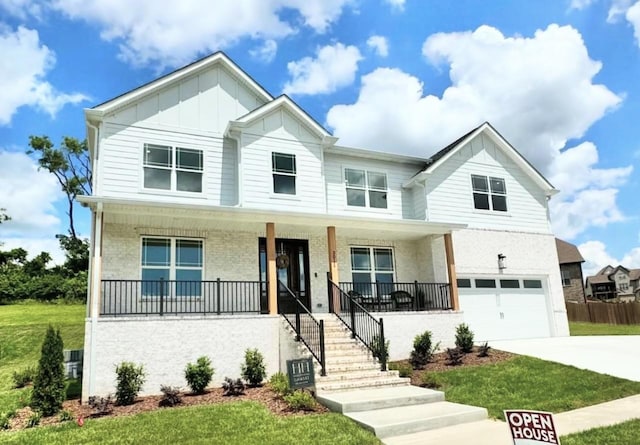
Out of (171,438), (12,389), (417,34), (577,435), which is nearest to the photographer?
(577,435)

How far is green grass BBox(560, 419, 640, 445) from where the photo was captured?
20.7 ft

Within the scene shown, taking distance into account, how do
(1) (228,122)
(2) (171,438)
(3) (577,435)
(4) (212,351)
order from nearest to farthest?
(3) (577,435) → (2) (171,438) → (4) (212,351) → (1) (228,122)

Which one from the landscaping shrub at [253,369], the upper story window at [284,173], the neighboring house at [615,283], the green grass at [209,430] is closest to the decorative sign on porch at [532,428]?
the green grass at [209,430]

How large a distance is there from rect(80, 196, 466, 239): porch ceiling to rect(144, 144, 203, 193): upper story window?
53.8 inches

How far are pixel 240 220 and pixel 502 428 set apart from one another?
26.0 feet

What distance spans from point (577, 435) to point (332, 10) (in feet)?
35.6

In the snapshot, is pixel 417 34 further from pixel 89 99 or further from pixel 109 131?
pixel 89 99

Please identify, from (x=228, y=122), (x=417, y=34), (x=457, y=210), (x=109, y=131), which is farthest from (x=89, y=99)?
(x=457, y=210)

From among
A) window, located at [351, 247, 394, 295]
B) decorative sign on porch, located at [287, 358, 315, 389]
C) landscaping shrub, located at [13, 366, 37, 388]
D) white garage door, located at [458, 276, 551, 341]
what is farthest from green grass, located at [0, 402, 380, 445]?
white garage door, located at [458, 276, 551, 341]

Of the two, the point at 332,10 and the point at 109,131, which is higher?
the point at 332,10

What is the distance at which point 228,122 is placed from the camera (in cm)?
1493

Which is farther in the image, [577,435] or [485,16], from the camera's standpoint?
[485,16]

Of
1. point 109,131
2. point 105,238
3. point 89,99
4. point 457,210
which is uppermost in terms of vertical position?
point 89,99

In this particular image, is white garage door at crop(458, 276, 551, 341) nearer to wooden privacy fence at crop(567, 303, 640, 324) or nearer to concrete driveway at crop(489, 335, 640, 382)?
concrete driveway at crop(489, 335, 640, 382)
